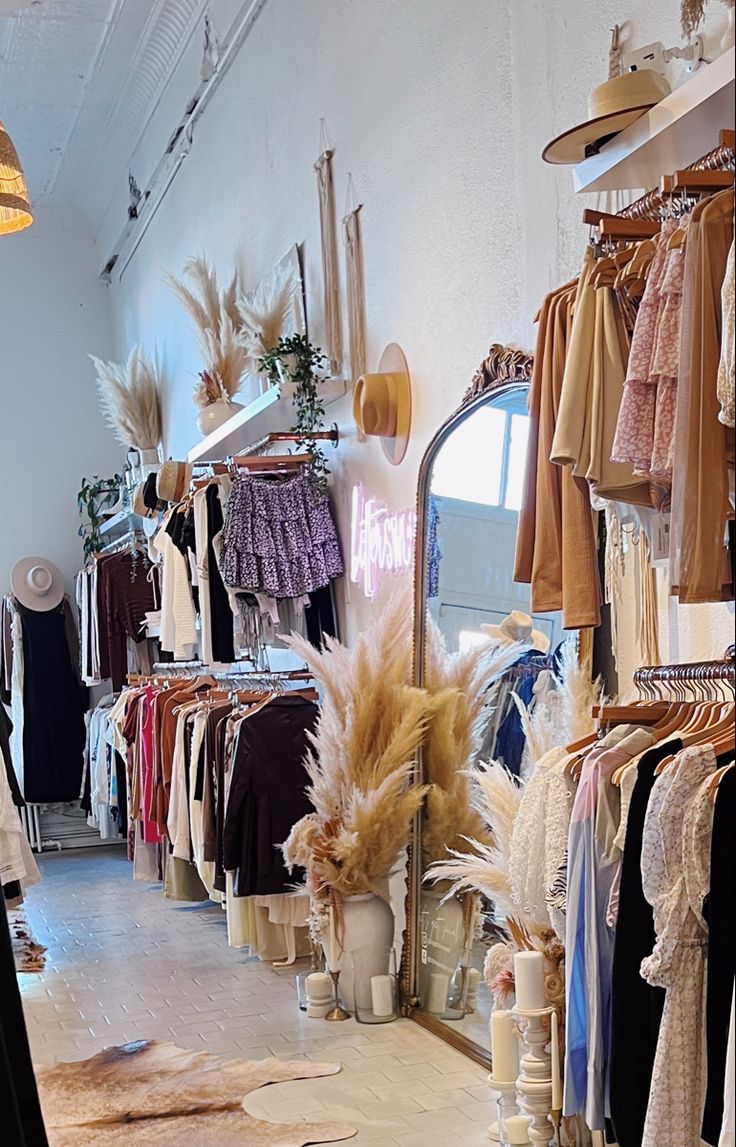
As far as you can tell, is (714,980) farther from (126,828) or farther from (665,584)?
(126,828)

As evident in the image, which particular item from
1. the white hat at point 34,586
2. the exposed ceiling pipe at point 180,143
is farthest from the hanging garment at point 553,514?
the white hat at point 34,586

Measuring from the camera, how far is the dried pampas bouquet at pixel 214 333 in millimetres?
6305

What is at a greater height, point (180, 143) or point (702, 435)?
point (180, 143)

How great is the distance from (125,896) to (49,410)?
13.5ft

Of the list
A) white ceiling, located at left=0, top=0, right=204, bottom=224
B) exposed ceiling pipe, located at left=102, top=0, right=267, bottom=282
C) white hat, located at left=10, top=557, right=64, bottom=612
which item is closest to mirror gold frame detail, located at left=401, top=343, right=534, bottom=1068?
exposed ceiling pipe, located at left=102, top=0, right=267, bottom=282

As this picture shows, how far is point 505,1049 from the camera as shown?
3.16 metres

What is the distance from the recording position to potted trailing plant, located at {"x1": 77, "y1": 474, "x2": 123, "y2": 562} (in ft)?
29.5

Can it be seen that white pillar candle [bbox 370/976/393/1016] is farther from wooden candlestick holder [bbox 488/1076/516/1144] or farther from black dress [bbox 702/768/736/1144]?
black dress [bbox 702/768/736/1144]

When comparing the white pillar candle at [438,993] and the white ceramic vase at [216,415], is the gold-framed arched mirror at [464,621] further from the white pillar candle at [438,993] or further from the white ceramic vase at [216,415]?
the white ceramic vase at [216,415]

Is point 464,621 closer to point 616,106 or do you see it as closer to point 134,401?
point 616,106

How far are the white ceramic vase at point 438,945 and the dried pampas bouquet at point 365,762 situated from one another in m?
0.21

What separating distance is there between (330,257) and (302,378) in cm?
53

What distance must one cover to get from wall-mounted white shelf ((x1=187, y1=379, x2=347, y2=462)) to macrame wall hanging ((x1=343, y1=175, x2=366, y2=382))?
0.56ft

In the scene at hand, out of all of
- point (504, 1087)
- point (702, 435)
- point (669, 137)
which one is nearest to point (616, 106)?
point (669, 137)
